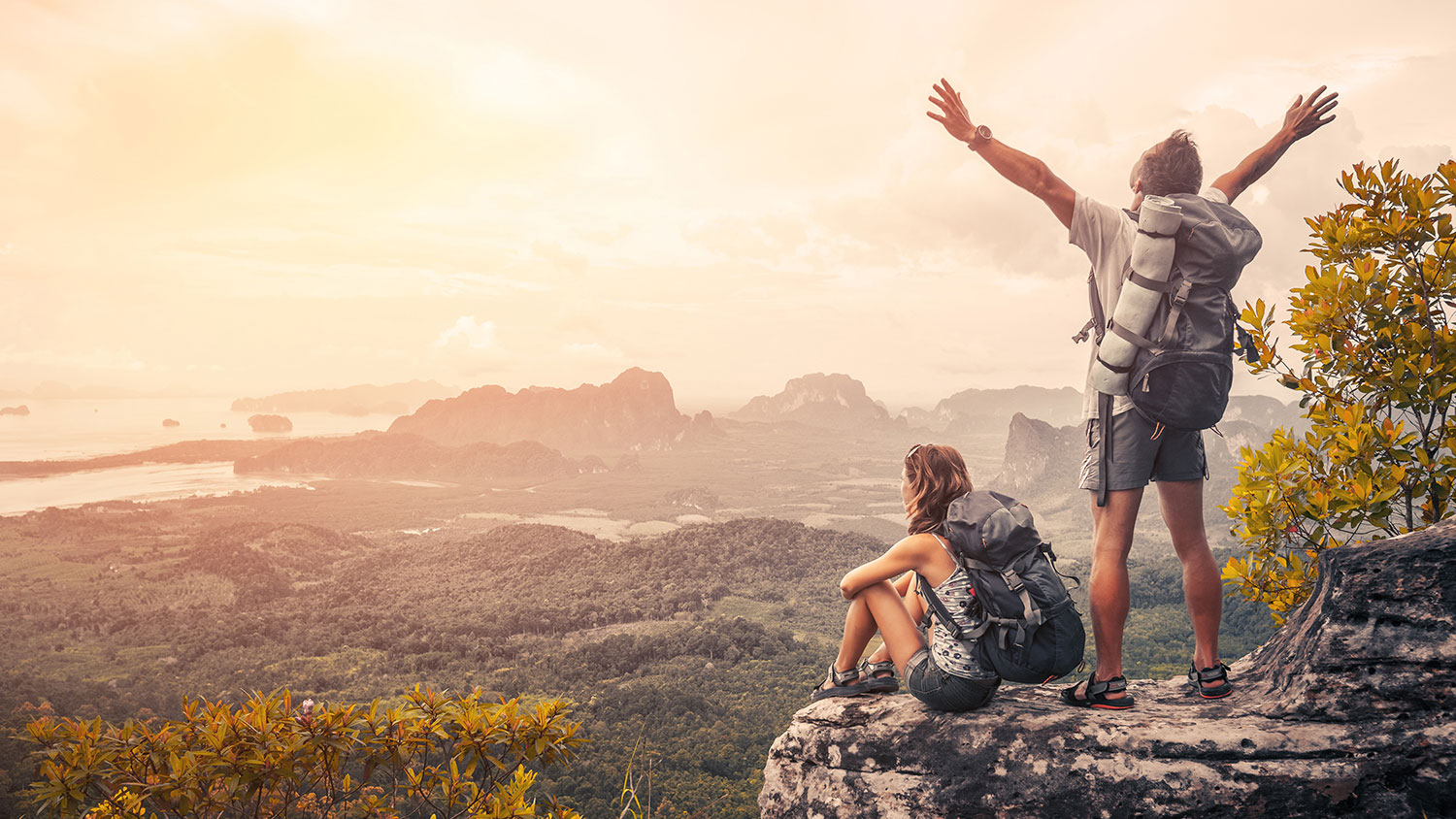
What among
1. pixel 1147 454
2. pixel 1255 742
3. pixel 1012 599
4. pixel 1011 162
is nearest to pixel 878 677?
pixel 1012 599

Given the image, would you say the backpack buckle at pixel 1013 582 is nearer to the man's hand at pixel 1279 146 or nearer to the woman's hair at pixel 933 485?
the woman's hair at pixel 933 485

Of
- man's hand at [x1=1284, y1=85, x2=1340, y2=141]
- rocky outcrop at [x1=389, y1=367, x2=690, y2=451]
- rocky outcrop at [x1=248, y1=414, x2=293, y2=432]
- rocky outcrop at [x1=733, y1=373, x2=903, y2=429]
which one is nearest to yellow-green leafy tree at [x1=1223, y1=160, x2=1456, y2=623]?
man's hand at [x1=1284, y1=85, x2=1340, y2=141]

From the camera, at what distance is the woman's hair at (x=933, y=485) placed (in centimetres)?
319

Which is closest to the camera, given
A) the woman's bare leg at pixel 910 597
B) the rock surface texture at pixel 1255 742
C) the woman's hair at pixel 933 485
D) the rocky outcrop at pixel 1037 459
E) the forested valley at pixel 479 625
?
the rock surface texture at pixel 1255 742

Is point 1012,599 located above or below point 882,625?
above

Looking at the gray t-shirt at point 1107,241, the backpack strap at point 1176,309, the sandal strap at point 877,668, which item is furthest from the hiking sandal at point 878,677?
the backpack strap at point 1176,309

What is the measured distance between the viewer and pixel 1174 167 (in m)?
3.01

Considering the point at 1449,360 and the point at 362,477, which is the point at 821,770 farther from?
the point at 362,477

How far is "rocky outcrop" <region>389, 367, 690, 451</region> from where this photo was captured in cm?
14125

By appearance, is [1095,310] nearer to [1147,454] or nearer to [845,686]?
[1147,454]

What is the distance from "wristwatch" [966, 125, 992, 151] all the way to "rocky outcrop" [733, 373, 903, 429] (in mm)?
162811

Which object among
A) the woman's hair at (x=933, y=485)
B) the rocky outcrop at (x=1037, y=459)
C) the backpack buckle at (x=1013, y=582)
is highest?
the woman's hair at (x=933, y=485)

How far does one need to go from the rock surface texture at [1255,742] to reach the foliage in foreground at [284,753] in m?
1.39

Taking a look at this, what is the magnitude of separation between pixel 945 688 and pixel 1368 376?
8.76ft
